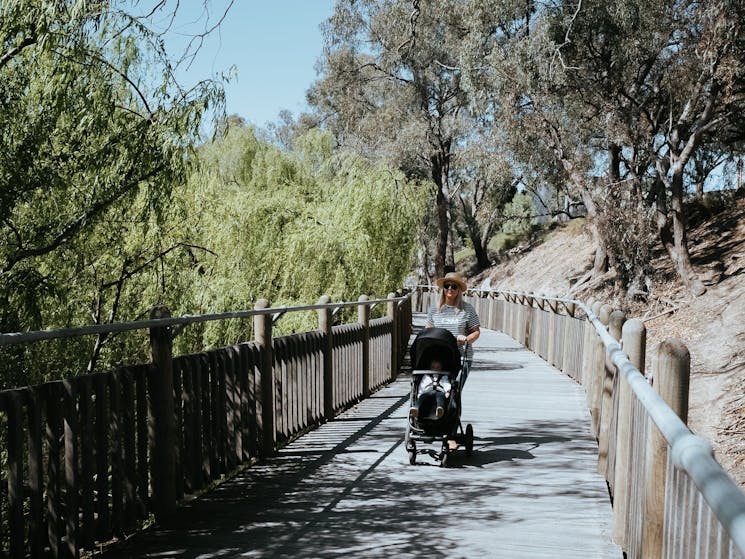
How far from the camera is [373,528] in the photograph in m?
5.32

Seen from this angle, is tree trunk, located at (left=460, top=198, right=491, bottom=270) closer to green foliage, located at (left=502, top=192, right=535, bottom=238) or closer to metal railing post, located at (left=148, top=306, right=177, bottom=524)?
green foliage, located at (left=502, top=192, right=535, bottom=238)

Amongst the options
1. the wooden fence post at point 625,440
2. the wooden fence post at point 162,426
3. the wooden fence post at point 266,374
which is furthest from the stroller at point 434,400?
the wooden fence post at point 162,426

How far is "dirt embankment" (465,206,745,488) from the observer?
13.2m

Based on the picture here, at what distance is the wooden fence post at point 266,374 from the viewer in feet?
23.4

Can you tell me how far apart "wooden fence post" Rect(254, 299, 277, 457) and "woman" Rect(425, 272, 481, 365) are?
1.51 m

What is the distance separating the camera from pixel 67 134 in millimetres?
7035

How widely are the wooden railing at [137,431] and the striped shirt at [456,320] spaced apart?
1.34 meters

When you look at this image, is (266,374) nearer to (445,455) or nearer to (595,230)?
(445,455)

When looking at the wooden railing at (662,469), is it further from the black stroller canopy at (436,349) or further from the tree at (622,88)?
the tree at (622,88)

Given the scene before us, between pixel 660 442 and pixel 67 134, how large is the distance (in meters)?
5.52

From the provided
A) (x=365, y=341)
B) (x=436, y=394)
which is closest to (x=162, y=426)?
(x=436, y=394)

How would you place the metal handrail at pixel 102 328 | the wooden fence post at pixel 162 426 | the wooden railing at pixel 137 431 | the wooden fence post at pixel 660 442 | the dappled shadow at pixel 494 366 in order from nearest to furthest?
the wooden fence post at pixel 660 442
the metal handrail at pixel 102 328
the wooden railing at pixel 137 431
the wooden fence post at pixel 162 426
the dappled shadow at pixel 494 366

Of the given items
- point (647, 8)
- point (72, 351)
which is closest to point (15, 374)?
point (72, 351)

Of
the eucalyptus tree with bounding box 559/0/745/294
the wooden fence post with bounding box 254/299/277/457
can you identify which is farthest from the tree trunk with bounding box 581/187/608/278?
the wooden fence post with bounding box 254/299/277/457
